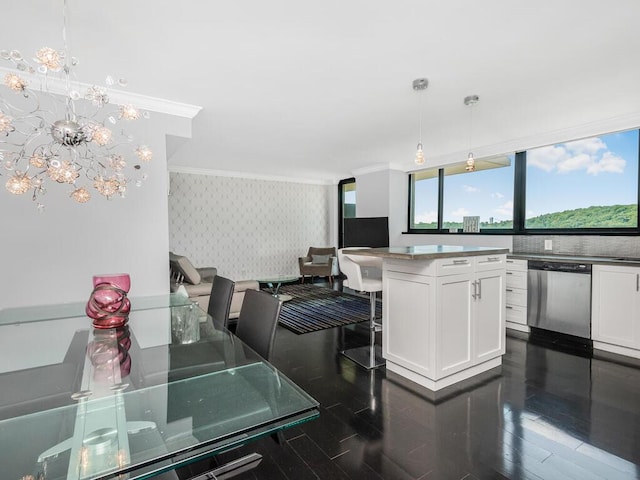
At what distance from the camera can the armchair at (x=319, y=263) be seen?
7.25 m

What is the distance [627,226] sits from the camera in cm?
372

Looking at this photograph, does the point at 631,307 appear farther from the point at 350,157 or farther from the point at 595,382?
the point at 350,157

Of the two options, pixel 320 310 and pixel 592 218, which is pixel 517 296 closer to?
pixel 592 218

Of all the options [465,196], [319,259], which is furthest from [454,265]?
[319,259]

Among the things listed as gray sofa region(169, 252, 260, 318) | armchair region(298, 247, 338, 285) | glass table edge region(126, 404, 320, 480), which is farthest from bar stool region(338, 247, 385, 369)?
armchair region(298, 247, 338, 285)

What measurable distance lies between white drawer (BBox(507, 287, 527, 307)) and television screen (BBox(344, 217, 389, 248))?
2.36m

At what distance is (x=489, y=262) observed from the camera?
2830mm

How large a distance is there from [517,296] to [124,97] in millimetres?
4827

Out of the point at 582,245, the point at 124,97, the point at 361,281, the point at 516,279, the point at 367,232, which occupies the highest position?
the point at 124,97

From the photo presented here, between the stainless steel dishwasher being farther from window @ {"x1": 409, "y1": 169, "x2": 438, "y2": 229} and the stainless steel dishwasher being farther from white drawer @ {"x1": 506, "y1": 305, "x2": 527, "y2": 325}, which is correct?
window @ {"x1": 409, "y1": 169, "x2": 438, "y2": 229}

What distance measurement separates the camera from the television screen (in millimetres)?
6109

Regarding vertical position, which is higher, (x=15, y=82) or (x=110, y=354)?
(x=15, y=82)

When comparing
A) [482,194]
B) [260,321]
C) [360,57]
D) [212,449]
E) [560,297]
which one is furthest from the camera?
[482,194]

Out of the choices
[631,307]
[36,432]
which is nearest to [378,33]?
[36,432]
